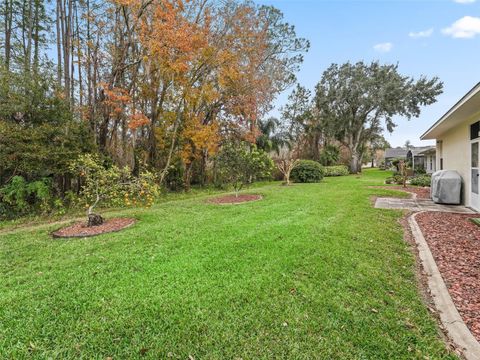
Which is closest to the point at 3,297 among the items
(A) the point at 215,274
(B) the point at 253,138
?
(A) the point at 215,274

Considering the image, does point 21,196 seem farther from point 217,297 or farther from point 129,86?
point 217,297

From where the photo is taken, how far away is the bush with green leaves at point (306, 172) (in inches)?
629

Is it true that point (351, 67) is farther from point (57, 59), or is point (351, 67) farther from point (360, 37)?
point (57, 59)

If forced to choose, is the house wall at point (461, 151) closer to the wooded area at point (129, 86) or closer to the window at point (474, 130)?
the window at point (474, 130)

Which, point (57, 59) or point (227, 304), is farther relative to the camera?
point (57, 59)

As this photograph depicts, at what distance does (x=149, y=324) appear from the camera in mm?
2318

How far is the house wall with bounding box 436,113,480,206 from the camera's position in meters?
7.39

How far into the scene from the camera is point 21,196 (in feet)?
23.1

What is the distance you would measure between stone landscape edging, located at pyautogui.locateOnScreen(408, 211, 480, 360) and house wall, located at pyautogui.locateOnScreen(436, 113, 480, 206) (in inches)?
197

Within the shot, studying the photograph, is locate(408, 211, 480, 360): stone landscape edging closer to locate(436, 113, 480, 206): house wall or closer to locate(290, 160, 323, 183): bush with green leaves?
locate(436, 113, 480, 206): house wall

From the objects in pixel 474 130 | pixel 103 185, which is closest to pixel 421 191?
pixel 474 130

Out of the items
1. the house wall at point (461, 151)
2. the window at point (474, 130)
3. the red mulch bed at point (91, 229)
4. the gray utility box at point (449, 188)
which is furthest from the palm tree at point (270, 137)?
the red mulch bed at point (91, 229)

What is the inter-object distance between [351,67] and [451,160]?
16.4m

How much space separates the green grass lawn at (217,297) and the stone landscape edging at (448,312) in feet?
0.48
